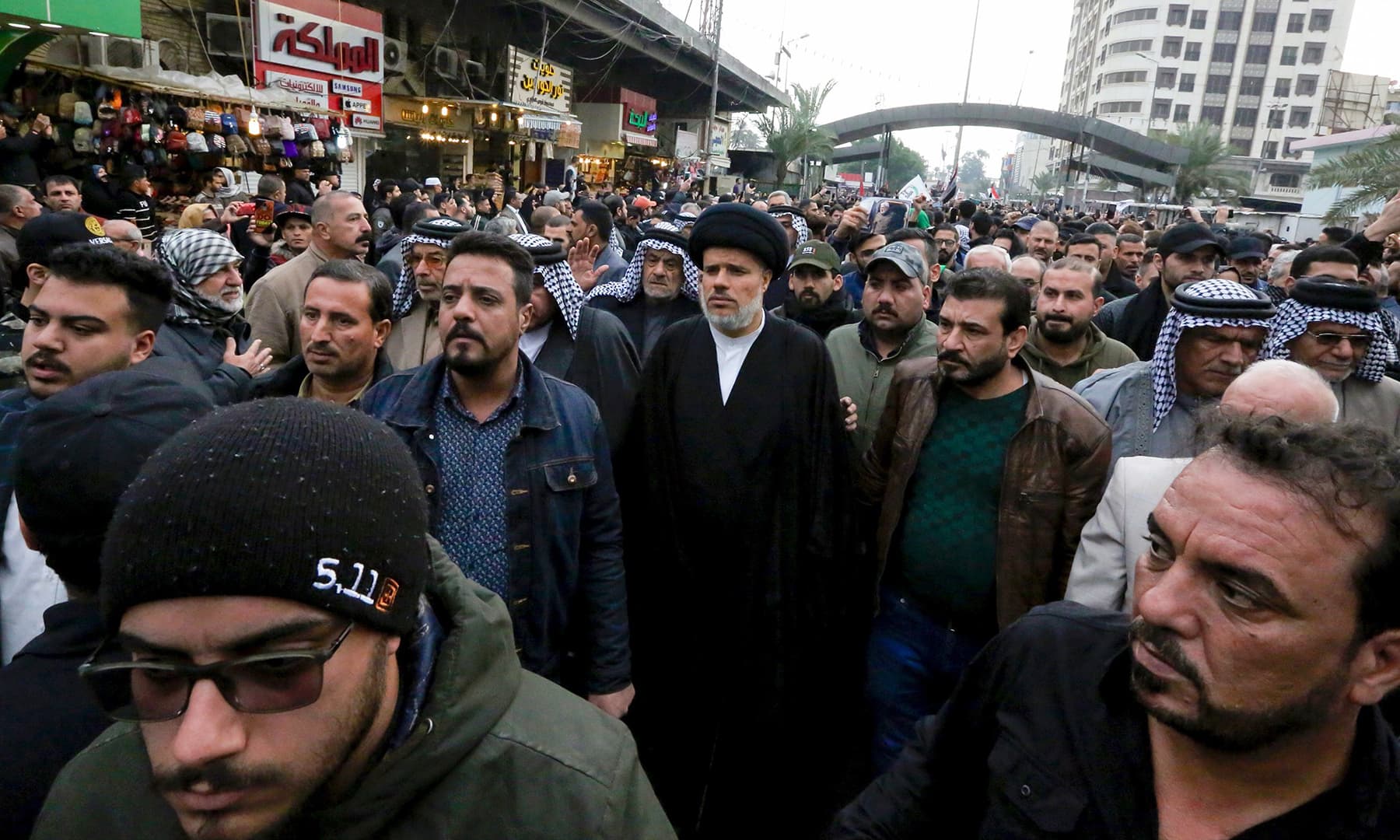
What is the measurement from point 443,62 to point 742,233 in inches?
718

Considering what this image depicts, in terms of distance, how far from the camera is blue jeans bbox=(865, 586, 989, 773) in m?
3.03

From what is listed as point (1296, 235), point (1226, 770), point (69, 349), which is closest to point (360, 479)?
point (1226, 770)

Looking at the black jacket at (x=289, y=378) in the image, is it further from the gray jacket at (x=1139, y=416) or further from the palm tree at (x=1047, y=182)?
the palm tree at (x=1047, y=182)

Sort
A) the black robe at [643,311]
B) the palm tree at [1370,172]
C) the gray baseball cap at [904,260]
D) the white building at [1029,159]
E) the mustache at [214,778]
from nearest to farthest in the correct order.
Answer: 1. the mustache at [214,778]
2. the gray baseball cap at [904,260]
3. the black robe at [643,311]
4. the palm tree at [1370,172]
5. the white building at [1029,159]

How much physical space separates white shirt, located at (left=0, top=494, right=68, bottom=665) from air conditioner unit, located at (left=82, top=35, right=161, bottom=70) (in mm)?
9492

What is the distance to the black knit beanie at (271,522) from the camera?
41.7 inches

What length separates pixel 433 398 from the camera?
2715 mm

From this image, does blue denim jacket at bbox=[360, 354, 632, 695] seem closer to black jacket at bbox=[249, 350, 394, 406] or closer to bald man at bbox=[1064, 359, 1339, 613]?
black jacket at bbox=[249, 350, 394, 406]

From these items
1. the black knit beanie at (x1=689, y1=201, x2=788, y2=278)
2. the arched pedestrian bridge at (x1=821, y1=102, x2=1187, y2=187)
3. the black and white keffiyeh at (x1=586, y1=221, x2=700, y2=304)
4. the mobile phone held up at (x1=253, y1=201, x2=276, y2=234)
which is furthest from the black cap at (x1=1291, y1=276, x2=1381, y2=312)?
the arched pedestrian bridge at (x1=821, y1=102, x2=1187, y2=187)

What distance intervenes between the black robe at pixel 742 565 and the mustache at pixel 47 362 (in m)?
1.94

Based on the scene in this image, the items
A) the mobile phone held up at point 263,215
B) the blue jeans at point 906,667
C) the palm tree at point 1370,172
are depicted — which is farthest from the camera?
the palm tree at point 1370,172

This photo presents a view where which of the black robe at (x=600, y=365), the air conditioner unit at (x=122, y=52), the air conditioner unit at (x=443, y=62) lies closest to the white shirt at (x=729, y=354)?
the black robe at (x=600, y=365)

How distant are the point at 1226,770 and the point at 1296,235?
114ft

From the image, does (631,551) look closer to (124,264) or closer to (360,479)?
(124,264)
